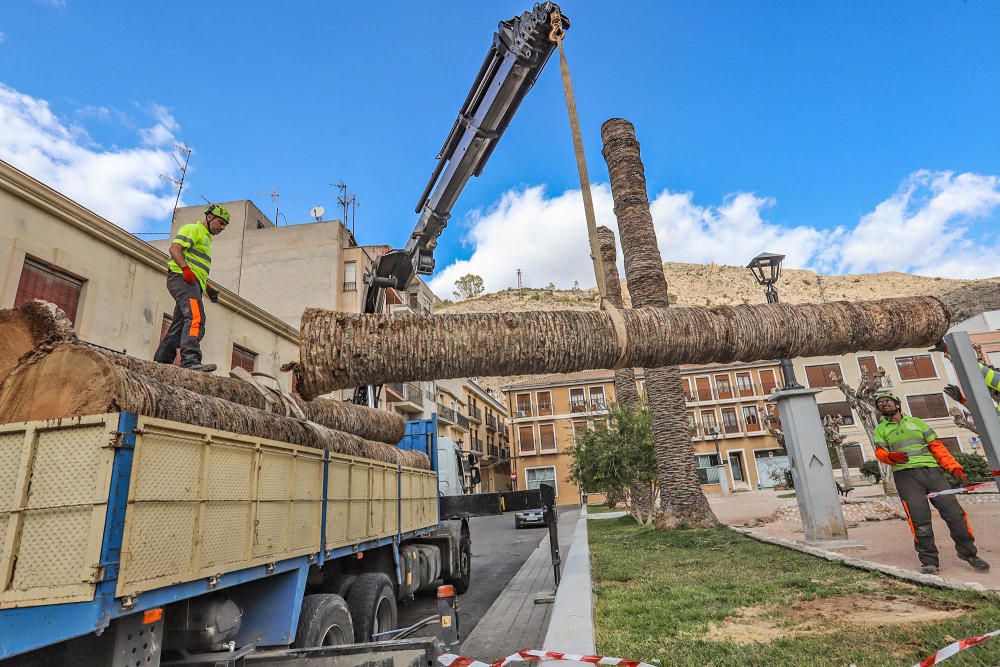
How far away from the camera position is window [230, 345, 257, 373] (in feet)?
53.1

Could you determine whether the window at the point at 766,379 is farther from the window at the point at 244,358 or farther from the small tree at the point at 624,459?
the window at the point at 244,358

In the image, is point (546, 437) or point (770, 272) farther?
point (546, 437)

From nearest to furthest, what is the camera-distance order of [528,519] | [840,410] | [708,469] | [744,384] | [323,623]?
[323,623] → [528,519] → [708,469] → [840,410] → [744,384]

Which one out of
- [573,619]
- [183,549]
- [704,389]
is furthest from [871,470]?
[183,549]

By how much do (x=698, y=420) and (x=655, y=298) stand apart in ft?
115

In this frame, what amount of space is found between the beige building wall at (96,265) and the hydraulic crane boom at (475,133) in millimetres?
6359

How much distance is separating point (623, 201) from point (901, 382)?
37.9m

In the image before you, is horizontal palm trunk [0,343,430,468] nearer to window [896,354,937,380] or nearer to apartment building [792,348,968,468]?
apartment building [792,348,968,468]

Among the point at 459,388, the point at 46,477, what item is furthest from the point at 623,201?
the point at 459,388

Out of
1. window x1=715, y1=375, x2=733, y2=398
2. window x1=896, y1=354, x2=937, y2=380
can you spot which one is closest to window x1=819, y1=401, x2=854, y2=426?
window x1=896, y1=354, x2=937, y2=380

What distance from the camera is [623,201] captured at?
540 inches

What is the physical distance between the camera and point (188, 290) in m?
5.36

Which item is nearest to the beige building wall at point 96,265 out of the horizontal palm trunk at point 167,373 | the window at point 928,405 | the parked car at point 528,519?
the horizontal palm trunk at point 167,373

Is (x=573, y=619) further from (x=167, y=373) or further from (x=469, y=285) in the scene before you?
(x=469, y=285)
